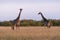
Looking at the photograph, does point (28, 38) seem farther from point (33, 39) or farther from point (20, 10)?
point (20, 10)

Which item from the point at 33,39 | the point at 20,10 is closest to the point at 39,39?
the point at 33,39

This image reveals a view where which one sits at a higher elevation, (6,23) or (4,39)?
(4,39)

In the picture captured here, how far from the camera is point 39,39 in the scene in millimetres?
11250

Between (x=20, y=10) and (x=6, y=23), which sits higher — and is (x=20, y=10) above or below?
above

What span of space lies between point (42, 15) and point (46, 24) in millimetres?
1527

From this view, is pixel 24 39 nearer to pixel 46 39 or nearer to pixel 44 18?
pixel 46 39

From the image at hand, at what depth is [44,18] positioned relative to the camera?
64.8 ft

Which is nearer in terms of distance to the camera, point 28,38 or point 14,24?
point 28,38

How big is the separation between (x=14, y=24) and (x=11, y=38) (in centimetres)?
621

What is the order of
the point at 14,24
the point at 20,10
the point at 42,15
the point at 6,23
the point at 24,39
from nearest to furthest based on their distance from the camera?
the point at 24,39 < the point at 14,24 < the point at 20,10 < the point at 42,15 < the point at 6,23

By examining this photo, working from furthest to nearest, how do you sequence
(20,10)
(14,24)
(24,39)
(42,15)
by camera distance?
(42,15)
(20,10)
(14,24)
(24,39)

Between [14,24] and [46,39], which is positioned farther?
[14,24]

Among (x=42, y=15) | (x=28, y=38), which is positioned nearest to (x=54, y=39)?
(x=28, y=38)

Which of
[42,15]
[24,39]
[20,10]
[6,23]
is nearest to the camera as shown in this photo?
[24,39]
